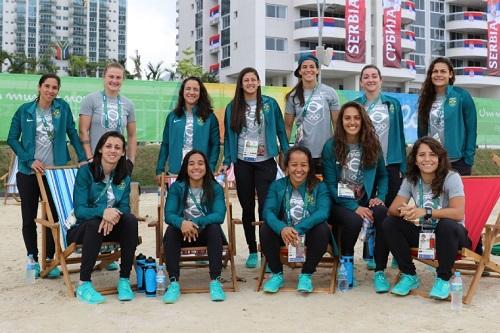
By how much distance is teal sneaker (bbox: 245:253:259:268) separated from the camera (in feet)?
16.8

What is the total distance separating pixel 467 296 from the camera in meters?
3.85

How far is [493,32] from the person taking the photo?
41.7 m

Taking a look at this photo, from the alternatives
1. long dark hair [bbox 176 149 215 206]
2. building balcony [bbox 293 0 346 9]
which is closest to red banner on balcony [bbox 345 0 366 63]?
building balcony [bbox 293 0 346 9]

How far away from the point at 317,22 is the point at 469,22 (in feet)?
45.9

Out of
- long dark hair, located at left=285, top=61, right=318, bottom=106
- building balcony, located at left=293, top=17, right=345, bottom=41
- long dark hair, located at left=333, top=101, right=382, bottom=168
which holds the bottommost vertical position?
long dark hair, located at left=333, top=101, right=382, bottom=168

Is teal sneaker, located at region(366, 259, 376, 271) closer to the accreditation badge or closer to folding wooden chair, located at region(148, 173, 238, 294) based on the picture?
the accreditation badge

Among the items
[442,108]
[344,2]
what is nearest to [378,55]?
[344,2]

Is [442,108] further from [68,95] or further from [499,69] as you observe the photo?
[499,69]

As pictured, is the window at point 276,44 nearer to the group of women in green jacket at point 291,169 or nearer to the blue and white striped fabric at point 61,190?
the group of women in green jacket at point 291,169

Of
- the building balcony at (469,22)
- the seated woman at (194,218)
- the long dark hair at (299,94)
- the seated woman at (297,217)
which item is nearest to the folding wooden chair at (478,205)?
the seated woman at (297,217)

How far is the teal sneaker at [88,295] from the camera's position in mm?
3891

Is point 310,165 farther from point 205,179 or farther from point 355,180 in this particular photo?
point 205,179

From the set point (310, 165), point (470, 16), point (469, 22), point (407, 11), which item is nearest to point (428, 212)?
point (310, 165)

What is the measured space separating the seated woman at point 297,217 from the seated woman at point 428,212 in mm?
487
